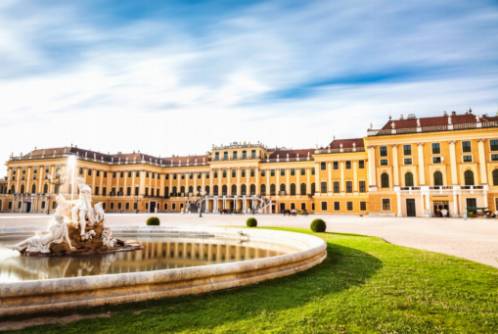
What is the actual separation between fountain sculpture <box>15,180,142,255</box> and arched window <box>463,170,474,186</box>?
44.2 m

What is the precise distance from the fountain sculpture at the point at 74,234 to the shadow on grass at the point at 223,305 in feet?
18.8

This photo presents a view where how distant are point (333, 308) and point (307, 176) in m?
55.0

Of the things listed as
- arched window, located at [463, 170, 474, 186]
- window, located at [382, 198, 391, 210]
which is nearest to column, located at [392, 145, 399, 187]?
window, located at [382, 198, 391, 210]

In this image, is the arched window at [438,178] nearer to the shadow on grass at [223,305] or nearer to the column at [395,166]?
the column at [395,166]

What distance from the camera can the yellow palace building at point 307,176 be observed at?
4209 cm

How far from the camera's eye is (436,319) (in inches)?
178

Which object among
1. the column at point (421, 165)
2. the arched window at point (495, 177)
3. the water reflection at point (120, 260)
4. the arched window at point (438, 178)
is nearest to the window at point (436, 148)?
the column at point (421, 165)

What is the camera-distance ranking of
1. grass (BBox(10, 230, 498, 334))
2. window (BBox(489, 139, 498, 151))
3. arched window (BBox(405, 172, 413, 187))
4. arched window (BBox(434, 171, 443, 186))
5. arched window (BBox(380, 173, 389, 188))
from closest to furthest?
grass (BBox(10, 230, 498, 334)) → window (BBox(489, 139, 498, 151)) → arched window (BBox(434, 171, 443, 186)) → arched window (BBox(405, 172, 413, 187)) → arched window (BBox(380, 173, 389, 188))

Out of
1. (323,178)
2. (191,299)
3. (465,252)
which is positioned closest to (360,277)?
(191,299)

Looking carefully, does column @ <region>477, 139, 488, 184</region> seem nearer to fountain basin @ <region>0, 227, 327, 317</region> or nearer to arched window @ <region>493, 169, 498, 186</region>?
arched window @ <region>493, 169, 498, 186</region>

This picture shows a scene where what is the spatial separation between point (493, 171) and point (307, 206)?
1053 inches

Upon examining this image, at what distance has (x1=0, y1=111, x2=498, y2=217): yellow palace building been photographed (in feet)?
138

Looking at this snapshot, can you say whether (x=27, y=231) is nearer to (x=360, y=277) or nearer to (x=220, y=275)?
(x=220, y=275)

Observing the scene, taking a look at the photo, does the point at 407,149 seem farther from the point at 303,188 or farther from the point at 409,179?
the point at 303,188
